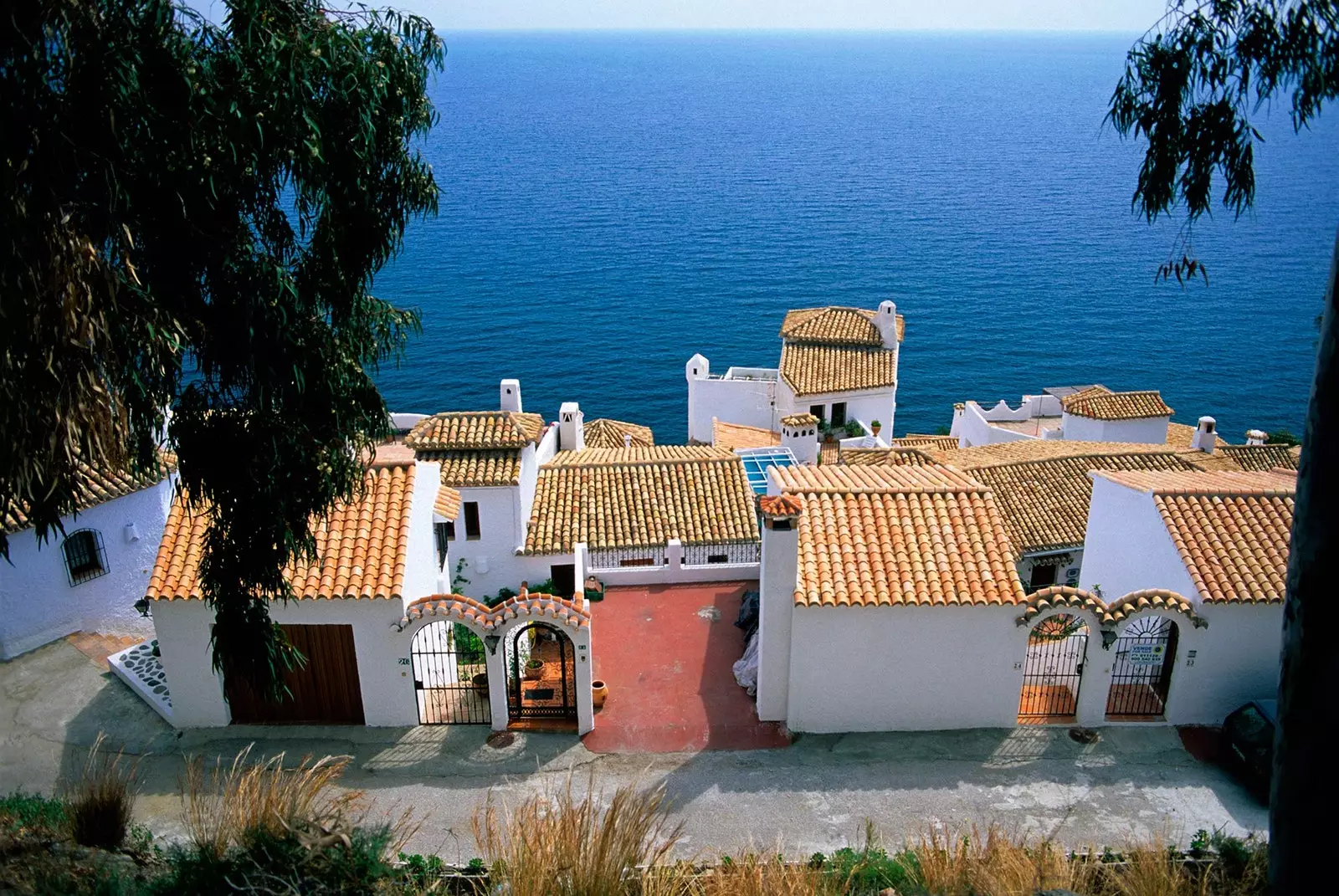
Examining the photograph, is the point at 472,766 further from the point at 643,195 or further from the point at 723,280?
the point at 643,195

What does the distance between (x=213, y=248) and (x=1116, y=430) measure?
4336cm

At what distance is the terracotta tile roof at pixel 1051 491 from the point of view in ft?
103

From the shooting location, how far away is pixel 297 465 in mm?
10984

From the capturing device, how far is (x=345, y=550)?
55.8 feet

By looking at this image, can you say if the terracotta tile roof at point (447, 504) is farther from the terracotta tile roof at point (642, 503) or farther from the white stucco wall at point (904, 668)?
the white stucco wall at point (904, 668)

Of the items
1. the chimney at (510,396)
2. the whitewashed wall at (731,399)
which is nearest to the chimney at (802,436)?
the whitewashed wall at (731,399)

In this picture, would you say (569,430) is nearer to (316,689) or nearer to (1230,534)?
(316,689)

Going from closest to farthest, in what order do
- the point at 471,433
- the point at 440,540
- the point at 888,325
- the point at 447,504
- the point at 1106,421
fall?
the point at 447,504 → the point at 440,540 → the point at 471,433 → the point at 1106,421 → the point at 888,325

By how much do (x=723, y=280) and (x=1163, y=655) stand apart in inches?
3051

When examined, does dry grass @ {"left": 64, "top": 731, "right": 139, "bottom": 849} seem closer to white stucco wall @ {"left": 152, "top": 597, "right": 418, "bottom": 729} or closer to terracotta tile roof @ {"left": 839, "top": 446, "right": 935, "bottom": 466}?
white stucco wall @ {"left": 152, "top": 597, "right": 418, "bottom": 729}

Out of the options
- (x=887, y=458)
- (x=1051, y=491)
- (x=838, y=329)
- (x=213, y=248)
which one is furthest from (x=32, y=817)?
(x=838, y=329)

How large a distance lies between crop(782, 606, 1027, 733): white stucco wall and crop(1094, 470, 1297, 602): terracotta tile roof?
3.70 meters

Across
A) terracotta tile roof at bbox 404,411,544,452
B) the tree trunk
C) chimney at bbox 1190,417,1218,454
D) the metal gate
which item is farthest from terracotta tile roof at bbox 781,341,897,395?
the tree trunk

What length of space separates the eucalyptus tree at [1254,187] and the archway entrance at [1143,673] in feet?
31.0
